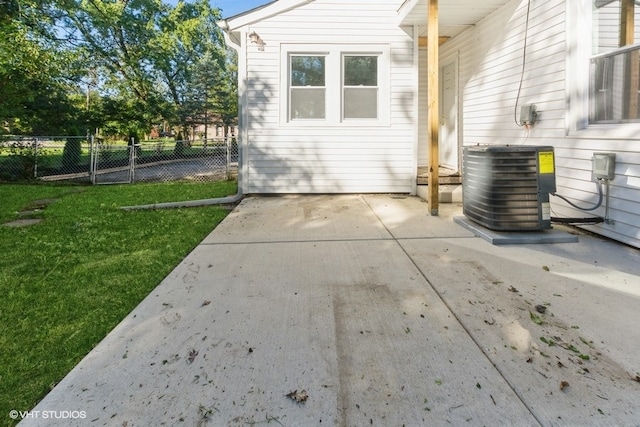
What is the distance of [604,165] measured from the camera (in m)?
4.09

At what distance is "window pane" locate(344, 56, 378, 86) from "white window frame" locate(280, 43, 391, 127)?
8 cm

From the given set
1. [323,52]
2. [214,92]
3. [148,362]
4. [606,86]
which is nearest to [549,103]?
[606,86]

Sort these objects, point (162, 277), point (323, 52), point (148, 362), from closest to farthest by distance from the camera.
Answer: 1. point (148, 362)
2. point (162, 277)
3. point (323, 52)

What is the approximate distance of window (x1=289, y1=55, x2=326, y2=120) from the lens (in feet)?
25.0

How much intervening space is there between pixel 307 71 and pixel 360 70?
979 millimetres

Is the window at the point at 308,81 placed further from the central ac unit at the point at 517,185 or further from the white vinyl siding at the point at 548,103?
the central ac unit at the point at 517,185

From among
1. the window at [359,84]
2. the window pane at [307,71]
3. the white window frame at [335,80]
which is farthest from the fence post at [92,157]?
the window at [359,84]

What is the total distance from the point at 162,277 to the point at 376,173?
513 cm

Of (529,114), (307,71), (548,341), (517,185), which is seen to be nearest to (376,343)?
(548,341)

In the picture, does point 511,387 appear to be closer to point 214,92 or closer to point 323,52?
point 323,52

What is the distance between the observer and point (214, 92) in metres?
27.0

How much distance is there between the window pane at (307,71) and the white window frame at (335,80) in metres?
0.09

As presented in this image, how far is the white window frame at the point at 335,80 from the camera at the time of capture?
24.6ft

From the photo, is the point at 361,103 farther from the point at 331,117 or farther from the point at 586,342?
the point at 586,342
